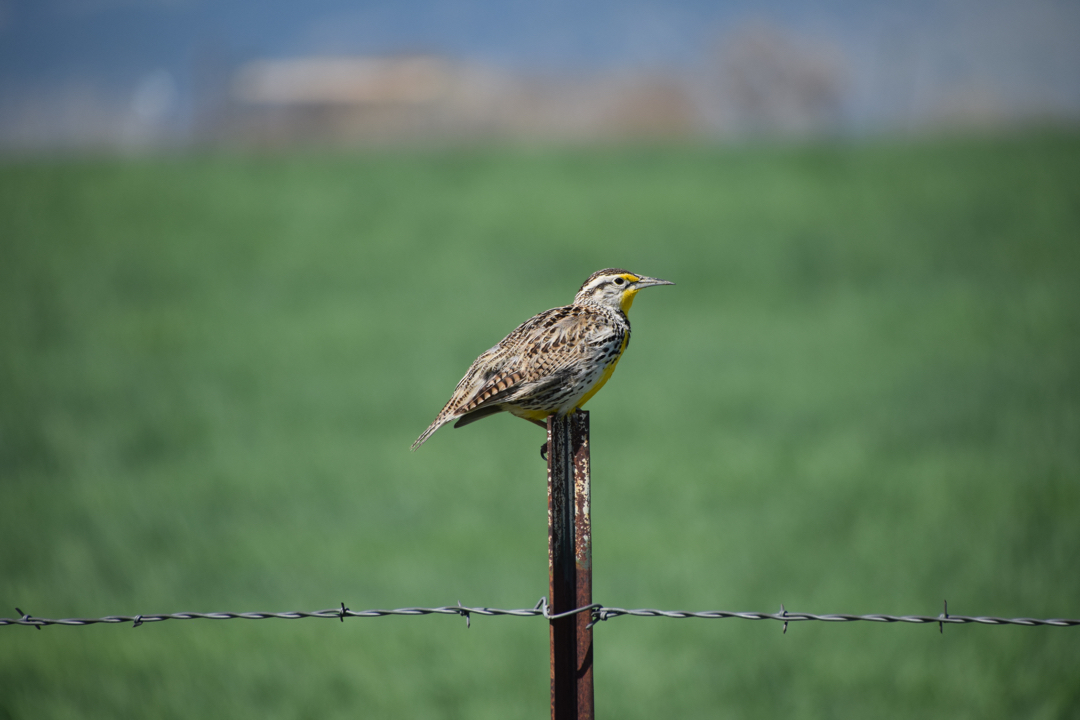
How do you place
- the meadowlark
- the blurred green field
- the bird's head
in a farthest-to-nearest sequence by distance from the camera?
the blurred green field
the bird's head
the meadowlark

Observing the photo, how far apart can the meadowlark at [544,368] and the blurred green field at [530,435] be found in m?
3.24

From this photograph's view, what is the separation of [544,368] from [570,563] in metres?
0.75

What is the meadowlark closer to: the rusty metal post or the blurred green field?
the rusty metal post

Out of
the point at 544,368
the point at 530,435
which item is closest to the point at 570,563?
the point at 544,368

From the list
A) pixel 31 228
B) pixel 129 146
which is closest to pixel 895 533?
pixel 31 228

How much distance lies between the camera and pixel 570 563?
3.01 metres

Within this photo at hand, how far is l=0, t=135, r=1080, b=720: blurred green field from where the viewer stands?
6730 millimetres

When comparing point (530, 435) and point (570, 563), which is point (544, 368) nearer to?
point (570, 563)

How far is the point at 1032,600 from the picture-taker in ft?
24.5

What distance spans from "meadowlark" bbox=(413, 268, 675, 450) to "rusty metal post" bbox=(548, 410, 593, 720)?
474 mm

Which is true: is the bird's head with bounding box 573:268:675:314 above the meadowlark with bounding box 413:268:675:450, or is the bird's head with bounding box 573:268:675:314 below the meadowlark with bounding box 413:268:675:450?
above

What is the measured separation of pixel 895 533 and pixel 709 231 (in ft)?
39.6

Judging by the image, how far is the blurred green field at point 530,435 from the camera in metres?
6.73

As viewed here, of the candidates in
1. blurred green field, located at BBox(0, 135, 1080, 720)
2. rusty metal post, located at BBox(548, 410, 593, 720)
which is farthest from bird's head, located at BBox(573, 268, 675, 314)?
blurred green field, located at BBox(0, 135, 1080, 720)
